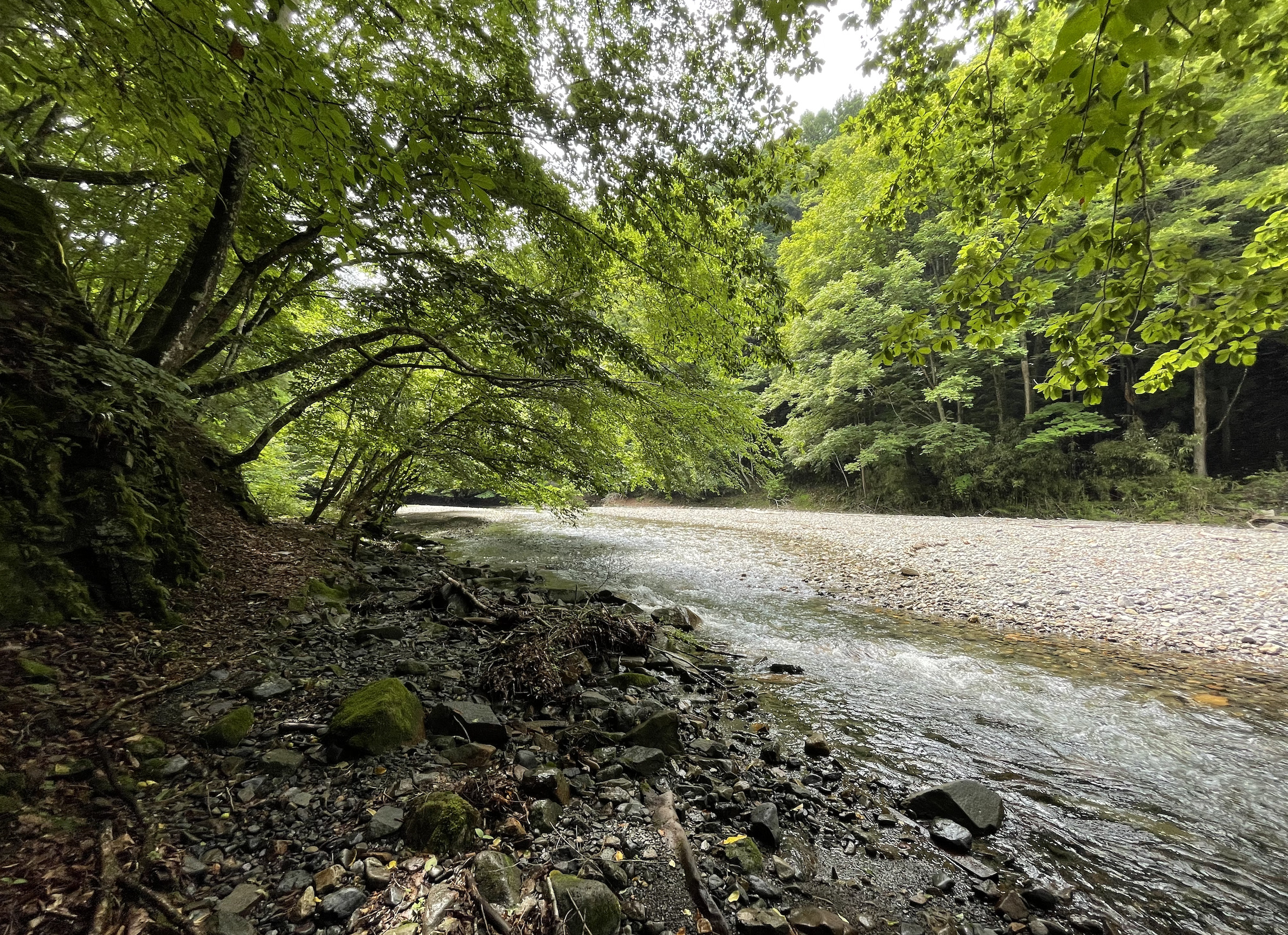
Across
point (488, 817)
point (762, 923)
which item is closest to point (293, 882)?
point (488, 817)

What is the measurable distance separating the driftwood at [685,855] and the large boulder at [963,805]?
5.28 ft

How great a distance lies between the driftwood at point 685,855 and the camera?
80.7 inches

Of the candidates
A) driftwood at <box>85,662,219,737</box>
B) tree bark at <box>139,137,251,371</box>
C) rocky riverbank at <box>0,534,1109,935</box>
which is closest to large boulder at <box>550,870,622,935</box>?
rocky riverbank at <box>0,534,1109,935</box>

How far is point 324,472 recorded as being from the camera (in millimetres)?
9945

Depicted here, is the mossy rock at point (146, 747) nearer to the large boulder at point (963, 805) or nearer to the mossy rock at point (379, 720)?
the mossy rock at point (379, 720)

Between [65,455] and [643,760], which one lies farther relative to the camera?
[65,455]

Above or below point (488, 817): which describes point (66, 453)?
above

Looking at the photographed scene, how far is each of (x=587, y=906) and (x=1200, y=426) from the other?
994 inches

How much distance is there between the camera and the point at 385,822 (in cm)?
227

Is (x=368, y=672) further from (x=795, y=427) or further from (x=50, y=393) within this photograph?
(x=795, y=427)

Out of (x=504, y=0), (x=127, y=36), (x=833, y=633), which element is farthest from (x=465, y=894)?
(x=504, y=0)

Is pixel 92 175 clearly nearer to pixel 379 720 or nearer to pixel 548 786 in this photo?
pixel 379 720

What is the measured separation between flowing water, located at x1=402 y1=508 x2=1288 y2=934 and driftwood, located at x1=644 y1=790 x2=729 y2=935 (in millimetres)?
1674

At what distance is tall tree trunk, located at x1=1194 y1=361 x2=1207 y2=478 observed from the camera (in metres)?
15.8
